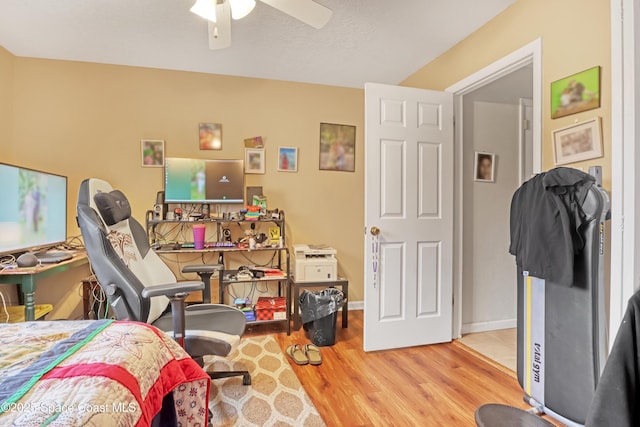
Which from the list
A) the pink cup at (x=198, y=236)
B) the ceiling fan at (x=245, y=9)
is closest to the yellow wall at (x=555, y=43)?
the ceiling fan at (x=245, y=9)

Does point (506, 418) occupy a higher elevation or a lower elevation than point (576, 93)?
lower

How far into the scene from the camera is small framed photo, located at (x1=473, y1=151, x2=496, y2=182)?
286cm

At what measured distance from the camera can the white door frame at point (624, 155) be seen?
1417 mm

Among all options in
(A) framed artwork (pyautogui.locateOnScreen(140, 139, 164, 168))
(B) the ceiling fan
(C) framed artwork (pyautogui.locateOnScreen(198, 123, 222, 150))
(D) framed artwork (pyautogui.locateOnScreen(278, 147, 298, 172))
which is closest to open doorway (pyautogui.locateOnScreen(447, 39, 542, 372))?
(B) the ceiling fan

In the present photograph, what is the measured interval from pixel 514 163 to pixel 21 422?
3.54 metres

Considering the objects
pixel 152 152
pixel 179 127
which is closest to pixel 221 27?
pixel 179 127

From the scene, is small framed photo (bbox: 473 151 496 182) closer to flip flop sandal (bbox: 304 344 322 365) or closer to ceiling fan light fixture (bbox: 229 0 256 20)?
flip flop sandal (bbox: 304 344 322 365)

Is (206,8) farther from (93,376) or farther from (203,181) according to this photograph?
(93,376)

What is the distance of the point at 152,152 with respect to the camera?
2.98 m

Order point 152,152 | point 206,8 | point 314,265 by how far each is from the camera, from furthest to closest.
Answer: point 152,152
point 314,265
point 206,8

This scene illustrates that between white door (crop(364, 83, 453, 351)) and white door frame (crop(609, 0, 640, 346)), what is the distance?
1.15 meters

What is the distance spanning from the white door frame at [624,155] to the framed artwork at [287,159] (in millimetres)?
2446

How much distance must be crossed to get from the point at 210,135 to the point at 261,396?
2.36m

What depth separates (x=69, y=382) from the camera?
27.6 inches
